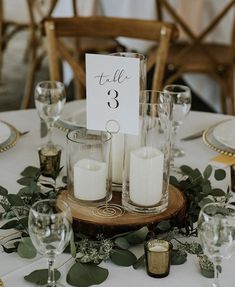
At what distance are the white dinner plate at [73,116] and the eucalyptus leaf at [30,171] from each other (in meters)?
0.23

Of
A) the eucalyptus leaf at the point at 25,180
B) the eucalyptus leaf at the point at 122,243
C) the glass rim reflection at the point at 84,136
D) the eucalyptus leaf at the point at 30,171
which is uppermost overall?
the glass rim reflection at the point at 84,136

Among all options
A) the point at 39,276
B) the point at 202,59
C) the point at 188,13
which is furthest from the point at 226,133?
the point at 188,13

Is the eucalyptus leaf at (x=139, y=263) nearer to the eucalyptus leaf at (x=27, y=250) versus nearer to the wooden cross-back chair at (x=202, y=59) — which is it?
the eucalyptus leaf at (x=27, y=250)

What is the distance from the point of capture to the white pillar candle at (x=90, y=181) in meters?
1.16

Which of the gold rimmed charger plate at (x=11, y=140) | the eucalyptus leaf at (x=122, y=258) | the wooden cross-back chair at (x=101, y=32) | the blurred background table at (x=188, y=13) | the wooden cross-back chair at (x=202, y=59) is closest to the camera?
the eucalyptus leaf at (x=122, y=258)

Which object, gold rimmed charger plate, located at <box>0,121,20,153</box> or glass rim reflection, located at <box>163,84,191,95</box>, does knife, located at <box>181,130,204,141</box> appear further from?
gold rimmed charger plate, located at <box>0,121,20,153</box>

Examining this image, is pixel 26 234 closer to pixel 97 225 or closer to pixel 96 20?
pixel 97 225

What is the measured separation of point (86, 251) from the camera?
106 centimetres

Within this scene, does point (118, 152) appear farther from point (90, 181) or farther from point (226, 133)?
point (226, 133)

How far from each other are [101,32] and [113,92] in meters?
1.02

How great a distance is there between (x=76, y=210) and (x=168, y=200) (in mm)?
171

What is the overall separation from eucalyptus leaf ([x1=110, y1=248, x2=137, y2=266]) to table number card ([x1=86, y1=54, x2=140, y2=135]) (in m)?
0.22

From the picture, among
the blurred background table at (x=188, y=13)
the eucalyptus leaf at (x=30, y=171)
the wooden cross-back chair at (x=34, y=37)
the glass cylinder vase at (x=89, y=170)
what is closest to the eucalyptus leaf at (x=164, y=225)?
the glass cylinder vase at (x=89, y=170)

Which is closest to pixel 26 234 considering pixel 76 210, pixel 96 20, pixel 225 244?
pixel 76 210
